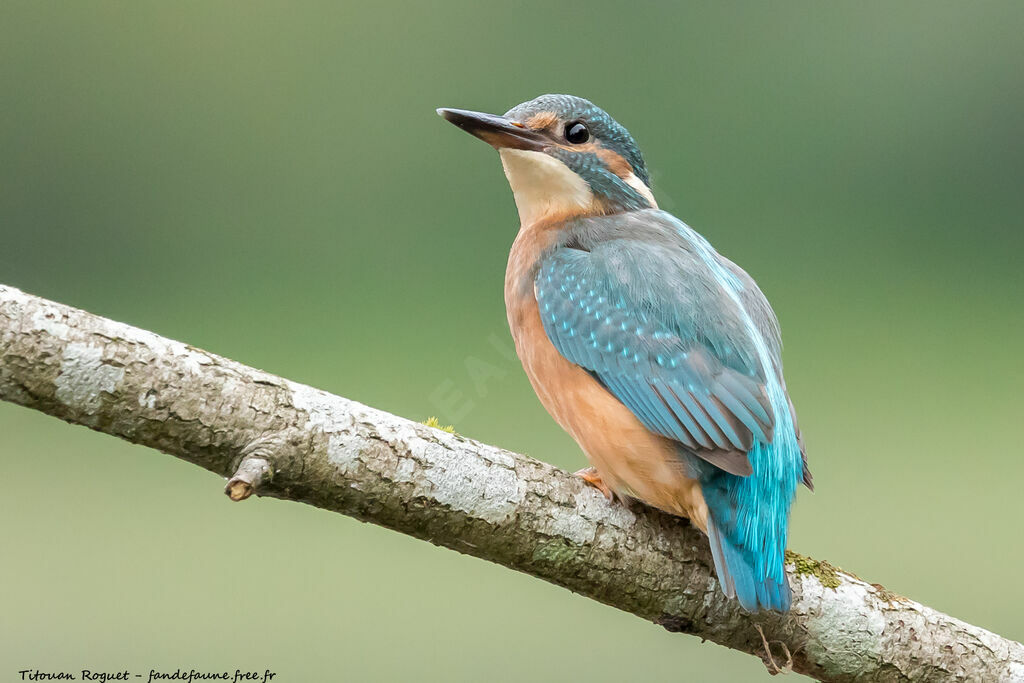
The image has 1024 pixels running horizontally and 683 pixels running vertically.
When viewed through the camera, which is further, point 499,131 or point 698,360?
point 499,131

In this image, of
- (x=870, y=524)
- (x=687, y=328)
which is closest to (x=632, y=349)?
(x=687, y=328)

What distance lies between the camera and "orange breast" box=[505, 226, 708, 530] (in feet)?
5.75

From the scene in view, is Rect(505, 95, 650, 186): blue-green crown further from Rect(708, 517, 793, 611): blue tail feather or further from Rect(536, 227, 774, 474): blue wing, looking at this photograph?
Rect(708, 517, 793, 611): blue tail feather

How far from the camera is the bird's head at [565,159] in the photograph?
2113mm

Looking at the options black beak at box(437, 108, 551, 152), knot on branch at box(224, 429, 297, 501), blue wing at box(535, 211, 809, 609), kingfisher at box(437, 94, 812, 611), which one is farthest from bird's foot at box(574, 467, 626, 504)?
black beak at box(437, 108, 551, 152)

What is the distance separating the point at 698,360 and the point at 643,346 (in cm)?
9

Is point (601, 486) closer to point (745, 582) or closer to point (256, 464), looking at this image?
point (745, 582)

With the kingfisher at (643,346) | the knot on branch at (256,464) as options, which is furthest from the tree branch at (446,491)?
the kingfisher at (643,346)

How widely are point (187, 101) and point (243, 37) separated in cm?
36

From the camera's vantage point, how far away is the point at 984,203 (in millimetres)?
5109

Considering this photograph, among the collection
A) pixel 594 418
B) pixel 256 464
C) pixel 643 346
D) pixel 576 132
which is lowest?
pixel 256 464

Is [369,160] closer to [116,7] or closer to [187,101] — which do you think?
[187,101]

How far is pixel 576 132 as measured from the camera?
2156 mm

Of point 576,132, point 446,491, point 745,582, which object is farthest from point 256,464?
point 576,132
